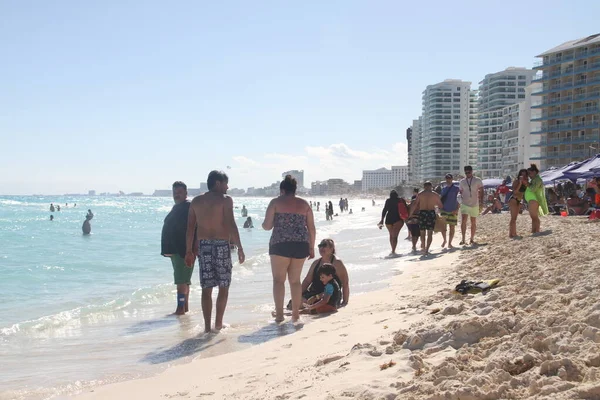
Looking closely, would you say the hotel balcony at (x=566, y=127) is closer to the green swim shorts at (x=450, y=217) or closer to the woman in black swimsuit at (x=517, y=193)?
the green swim shorts at (x=450, y=217)

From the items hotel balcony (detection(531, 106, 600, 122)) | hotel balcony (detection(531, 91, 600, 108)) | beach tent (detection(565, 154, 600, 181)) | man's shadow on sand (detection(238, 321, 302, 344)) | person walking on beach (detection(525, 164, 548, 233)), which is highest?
hotel balcony (detection(531, 91, 600, 108))

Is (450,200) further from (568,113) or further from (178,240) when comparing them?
(568,113)

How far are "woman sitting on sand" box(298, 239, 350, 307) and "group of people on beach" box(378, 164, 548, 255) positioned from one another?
446 centimetres

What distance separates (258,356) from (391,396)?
73.0 inches

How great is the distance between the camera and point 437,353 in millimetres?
3330

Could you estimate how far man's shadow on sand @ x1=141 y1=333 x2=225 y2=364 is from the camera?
499cm

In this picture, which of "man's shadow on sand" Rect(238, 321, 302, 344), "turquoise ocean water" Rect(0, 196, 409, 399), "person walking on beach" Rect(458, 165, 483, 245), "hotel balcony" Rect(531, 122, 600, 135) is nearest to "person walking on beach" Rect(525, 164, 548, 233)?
"person walking on beach" Rect(458, 165, 483, 245)

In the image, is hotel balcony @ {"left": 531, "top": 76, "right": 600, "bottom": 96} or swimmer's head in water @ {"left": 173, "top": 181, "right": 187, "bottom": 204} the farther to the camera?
hotel balcony @ {"left": 531, "top": 76, "right": 600, "bottom": 96}

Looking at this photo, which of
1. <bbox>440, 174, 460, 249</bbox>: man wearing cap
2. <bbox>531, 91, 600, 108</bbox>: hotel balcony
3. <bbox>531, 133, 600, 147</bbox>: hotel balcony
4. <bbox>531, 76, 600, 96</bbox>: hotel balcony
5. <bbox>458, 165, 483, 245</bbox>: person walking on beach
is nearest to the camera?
<bbox>458, 165, 483, 245</bbox>: person walking on beach

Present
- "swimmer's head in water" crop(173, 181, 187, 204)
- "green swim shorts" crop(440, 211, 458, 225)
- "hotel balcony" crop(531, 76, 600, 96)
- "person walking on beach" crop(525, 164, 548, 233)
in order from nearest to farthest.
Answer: "swimmer's head in water" crop(173, 181, 187, 204), "person walking on beach" crop(525, 164, 548, 233), "green swim shorts" crop(440, 211, 458, 225), "hotel balcony" crop(531, 76, 600, 96)

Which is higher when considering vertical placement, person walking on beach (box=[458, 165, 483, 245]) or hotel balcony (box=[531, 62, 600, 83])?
hotel balcony (box=[531, 62, 600, 83])

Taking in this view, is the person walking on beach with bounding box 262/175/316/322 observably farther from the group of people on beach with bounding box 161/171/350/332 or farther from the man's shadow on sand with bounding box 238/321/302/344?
the man's shadow on sand with bounding box 238/321/302/344

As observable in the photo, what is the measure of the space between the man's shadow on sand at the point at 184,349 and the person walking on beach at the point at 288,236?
0.88 m

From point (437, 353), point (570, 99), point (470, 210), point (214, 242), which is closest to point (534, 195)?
point (470, 210)
